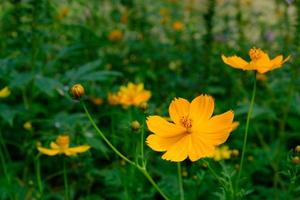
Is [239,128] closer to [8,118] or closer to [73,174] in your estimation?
[73,174]

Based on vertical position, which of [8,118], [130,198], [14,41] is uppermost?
[14,41]

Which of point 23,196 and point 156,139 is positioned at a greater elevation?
point 156,139

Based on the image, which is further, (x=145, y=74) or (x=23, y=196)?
(x=145, y=74)

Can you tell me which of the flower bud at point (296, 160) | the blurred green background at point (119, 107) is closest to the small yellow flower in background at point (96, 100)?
the blurred green background at point (119, 107)

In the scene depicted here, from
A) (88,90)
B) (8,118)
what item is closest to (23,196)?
(8,118)

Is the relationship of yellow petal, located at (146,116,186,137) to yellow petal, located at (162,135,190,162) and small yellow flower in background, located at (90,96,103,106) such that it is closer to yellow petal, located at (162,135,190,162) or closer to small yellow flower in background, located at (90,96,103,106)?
yellow petal, located at (162,135,190,162)

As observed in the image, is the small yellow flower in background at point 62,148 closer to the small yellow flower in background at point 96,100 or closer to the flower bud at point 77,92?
the flower bud at point 77,92

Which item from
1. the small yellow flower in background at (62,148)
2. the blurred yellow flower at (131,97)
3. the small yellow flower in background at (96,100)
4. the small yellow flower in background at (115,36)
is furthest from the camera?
the small yellow flower in background at (115,36)
